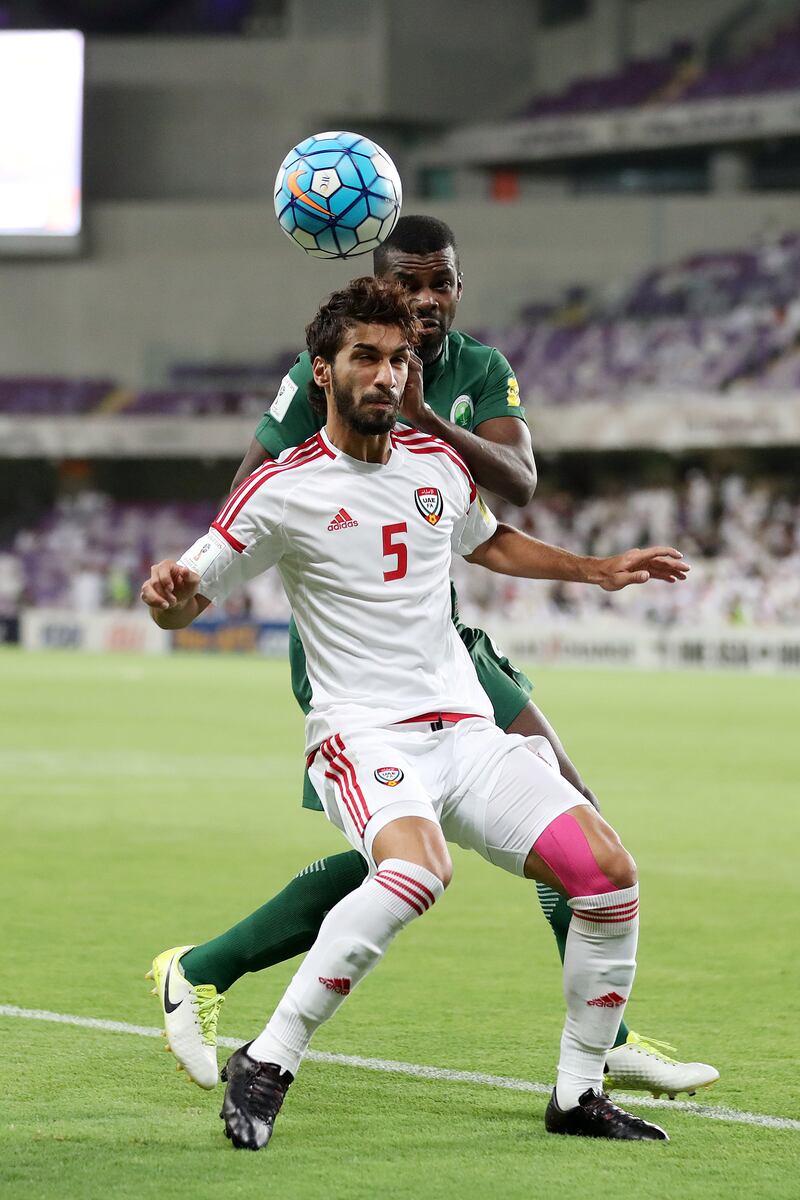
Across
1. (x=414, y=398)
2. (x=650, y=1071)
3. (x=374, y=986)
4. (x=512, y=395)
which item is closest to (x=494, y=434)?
(x=512, y=395)

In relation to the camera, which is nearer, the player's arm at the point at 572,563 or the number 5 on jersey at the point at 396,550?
the number 5 on jersey at the point at 396,550

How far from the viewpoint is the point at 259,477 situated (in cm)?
476

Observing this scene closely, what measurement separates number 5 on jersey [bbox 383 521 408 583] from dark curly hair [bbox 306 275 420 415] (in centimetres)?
48

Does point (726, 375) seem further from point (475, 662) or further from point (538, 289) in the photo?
point (475, 662)

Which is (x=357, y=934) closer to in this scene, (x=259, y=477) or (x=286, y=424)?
(x=259, y=477)

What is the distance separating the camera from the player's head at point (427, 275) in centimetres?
520

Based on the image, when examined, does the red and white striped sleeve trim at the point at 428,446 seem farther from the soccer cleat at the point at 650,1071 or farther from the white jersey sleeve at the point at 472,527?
the soccer cleat at the point at 650,1071

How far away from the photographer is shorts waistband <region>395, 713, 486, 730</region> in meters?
4.69

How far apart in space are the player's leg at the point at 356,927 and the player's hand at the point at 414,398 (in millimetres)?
970

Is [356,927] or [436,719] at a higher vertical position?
[436,719]

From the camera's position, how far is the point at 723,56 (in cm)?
4244

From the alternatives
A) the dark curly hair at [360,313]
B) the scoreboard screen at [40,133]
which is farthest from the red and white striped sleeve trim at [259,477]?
the scoreboard screen at [40,133]

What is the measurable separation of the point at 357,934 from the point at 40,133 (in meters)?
42.8

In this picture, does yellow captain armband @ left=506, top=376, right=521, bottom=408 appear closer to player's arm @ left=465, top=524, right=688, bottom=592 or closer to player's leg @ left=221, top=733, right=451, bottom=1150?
player's arm @ left=465, top=524, right=688, bottom=592
